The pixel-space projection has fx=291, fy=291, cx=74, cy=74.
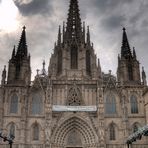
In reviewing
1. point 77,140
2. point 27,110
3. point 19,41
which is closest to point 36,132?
point 27,110

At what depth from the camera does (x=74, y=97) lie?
158 feet

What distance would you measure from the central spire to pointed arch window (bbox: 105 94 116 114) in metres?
12.8

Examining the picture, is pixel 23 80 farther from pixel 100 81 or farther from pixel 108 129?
pixel 108 129

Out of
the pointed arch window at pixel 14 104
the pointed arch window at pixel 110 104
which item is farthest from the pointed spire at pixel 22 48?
the pointed arch window at pixel 110 104

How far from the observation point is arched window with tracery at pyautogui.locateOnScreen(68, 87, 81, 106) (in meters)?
47.7

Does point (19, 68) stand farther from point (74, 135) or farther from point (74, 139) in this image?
point (74, 139)

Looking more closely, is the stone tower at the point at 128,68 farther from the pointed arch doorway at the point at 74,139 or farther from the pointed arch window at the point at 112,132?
the pointed arch doorway at the point at 74,139

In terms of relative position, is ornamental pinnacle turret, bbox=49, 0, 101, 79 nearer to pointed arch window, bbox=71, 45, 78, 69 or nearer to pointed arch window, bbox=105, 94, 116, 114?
pointed arch window, bbox=71, 45, 78, 69

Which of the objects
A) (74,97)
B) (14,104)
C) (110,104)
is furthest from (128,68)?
(14,104)

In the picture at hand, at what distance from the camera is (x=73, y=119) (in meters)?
46.6

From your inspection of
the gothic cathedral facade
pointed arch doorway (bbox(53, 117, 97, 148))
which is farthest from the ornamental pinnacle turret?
pointed arch doorway (bbox(53, 117, 97, 148))

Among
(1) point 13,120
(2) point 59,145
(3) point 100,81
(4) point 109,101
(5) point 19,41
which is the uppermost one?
(5) point 19,41

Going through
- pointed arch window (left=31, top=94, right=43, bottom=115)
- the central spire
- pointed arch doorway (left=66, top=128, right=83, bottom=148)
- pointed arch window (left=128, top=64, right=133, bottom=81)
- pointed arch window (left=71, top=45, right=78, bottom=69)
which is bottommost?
pointed arch doorway (left=66, top=128, right=83, bottom=148)

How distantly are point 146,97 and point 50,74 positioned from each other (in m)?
16.3
